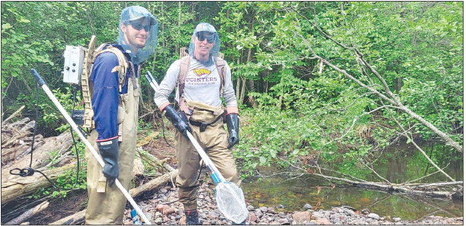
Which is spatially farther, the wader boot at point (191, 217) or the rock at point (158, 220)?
the rock at point (158, 220)

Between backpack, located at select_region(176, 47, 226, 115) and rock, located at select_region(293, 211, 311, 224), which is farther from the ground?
backpack, located at select_region(176, 47, 226, 115)

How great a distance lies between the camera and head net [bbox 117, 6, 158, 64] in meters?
3.07

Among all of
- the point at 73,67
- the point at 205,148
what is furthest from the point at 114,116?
the point at 205,148

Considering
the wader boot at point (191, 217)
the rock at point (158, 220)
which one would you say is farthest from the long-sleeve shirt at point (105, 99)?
the rock at point (158, 220)

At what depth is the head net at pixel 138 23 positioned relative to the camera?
3.07 metres

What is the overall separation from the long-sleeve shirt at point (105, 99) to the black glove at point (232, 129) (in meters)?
1.46

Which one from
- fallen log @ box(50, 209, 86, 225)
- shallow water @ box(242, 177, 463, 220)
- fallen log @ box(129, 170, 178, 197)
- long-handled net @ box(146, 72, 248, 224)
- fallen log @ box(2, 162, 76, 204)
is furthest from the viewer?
shallow water @ box(242, 177, 463, 220)

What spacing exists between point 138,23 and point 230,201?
195 centimetres

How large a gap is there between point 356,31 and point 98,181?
4.26m

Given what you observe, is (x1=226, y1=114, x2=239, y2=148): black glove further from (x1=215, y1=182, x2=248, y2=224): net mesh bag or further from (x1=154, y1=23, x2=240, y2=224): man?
(x1=215, y1=182, x2=248, y2=224): net mesh bag

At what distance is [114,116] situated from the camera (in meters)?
2.76

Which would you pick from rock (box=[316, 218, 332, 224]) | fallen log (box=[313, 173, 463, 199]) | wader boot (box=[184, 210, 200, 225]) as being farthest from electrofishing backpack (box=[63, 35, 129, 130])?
fallen log (box=[313, 173, 463, 199])

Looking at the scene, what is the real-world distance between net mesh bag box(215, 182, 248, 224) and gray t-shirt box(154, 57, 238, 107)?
1.03m

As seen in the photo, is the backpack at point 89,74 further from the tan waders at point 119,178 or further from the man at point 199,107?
the man at point 199,107
